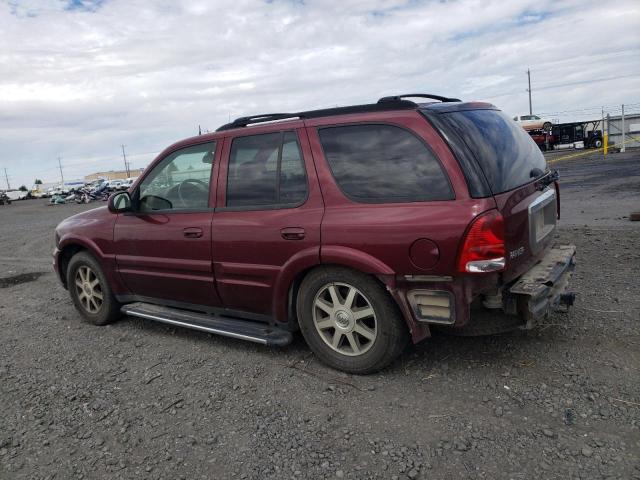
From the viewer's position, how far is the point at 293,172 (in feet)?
12.5

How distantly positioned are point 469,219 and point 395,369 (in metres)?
1.25

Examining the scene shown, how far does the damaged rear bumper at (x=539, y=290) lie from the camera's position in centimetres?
323

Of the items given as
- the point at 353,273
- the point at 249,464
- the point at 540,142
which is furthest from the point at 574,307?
the point at 540,142

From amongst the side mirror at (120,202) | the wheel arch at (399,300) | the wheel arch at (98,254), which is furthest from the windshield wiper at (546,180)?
the wheel arch at (98,254)

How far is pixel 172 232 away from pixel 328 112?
168cm

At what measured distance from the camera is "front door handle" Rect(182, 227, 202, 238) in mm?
4203

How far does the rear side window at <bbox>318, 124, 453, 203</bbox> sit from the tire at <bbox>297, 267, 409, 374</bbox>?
58 cm

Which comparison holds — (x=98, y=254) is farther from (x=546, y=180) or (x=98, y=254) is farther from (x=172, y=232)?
(x=546, y=180)

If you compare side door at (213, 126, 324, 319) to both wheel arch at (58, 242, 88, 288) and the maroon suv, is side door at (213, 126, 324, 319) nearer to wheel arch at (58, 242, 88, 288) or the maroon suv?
the maroon suv

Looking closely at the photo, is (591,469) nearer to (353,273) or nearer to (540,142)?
(353,273)

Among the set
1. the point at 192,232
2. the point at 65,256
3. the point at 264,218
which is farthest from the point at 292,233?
the point at 65,256

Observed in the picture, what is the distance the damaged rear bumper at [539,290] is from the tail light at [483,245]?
30cm

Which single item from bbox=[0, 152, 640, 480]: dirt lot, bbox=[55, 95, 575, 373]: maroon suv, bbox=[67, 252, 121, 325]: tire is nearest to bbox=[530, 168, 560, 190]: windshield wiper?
bbox=[55, 95, 575, 373]: maroon suv

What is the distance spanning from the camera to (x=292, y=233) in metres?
3.67
